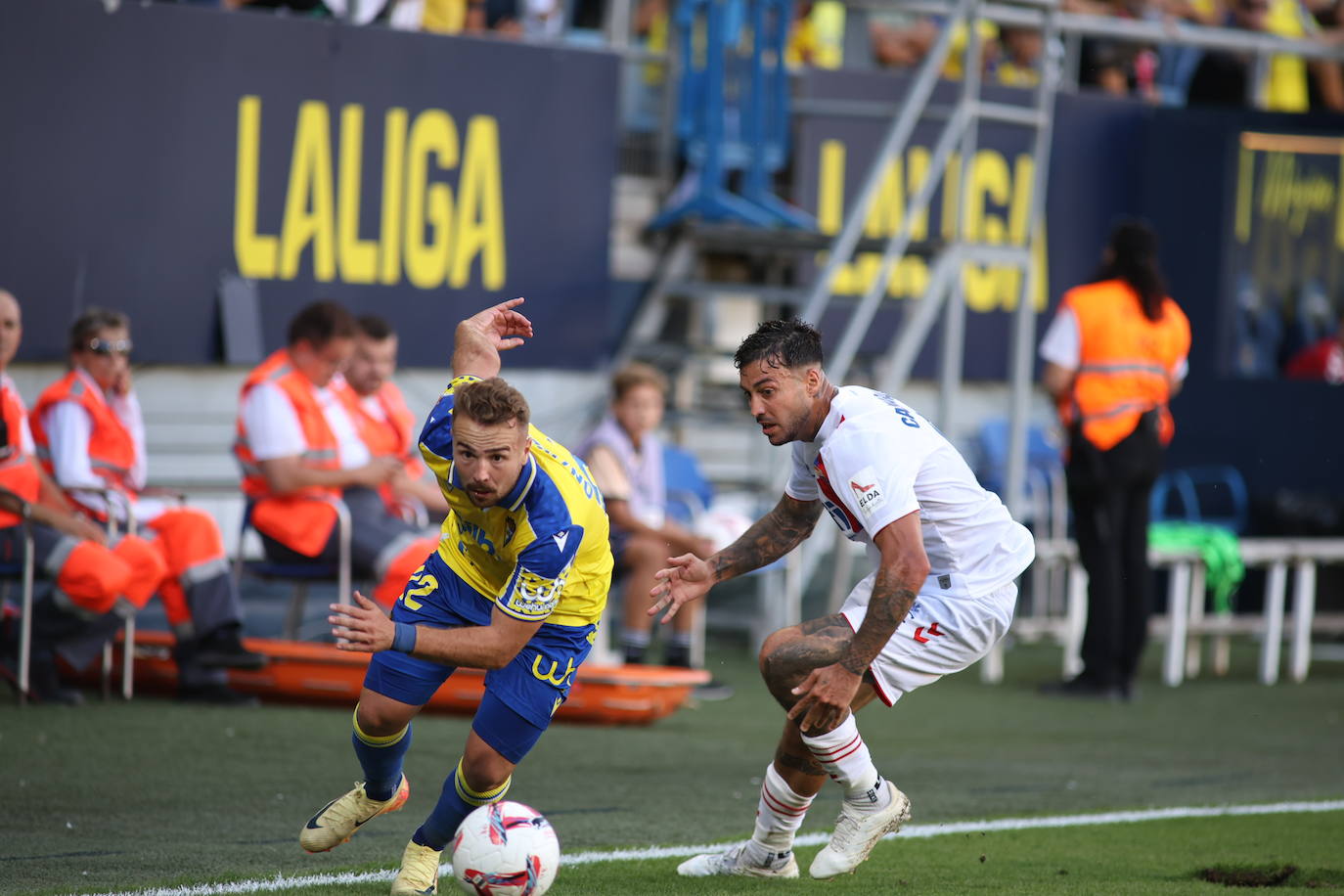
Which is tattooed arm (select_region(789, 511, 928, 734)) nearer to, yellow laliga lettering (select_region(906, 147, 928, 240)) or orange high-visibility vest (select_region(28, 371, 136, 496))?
orange high-visibility vest (select_region(28, 371, 136, 496))

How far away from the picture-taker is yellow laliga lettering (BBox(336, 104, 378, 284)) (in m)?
11.0

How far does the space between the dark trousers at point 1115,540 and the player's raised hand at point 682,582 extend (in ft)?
16.5

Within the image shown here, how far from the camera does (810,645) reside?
5.39 metres

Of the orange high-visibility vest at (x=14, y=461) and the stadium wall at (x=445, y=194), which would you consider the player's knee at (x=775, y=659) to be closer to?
the orange high-visibility vest at (x=14, y=461)

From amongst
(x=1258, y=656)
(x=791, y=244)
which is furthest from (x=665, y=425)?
(x=1258, y=656)

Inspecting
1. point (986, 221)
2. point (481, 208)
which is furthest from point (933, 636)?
point (986, 221)

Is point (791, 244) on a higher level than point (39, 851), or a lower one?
higher

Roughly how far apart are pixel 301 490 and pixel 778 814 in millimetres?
4184

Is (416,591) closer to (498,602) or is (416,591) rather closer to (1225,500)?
(498,602)

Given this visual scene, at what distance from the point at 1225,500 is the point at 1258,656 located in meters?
1.53

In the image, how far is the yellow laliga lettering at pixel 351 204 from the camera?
10961 millimetres

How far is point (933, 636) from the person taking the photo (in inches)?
218

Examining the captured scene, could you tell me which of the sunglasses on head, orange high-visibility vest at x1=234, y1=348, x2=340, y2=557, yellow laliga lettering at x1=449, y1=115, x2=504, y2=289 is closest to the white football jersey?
orange high-visibility vest at x1=234, y1=348, x2=340, y2=557

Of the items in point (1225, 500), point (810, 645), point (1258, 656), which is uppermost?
point (810, 645)
